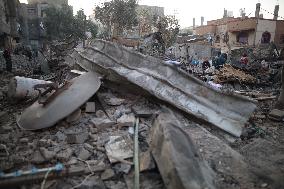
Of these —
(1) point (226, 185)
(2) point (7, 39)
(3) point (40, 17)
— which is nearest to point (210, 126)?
(1) point (226, 185)

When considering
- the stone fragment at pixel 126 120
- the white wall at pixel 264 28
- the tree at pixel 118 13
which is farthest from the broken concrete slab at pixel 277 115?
the white wall at pixel 264 28

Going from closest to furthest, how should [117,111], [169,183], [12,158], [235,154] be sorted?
[169,183] < [12,158] < [235,154] < [117,111]

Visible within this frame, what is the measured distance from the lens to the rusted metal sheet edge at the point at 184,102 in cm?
474

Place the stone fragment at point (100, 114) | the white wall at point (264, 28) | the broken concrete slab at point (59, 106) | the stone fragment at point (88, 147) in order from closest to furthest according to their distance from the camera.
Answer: the stone fragment at point (88, 147) < the broken concrete slab at point (59, 106) < the stone fragment at point (100, 114) < the white wall at point (264, 28)

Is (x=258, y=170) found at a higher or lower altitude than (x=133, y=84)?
lower

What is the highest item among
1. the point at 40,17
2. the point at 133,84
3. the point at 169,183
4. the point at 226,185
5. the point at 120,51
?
the point at 40,17

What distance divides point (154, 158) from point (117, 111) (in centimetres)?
193

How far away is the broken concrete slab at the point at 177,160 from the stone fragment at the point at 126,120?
1063mm

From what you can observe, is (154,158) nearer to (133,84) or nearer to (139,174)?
(139,174)

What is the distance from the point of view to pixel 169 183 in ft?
9.68

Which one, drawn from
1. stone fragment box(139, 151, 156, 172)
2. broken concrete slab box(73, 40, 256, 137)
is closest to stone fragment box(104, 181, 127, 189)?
stone fragment box(139, 151, 156, 172)

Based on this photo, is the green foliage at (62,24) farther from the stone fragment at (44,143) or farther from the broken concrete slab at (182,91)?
the stone fragment at (44,143)

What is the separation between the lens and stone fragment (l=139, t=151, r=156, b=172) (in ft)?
Result: 11.2

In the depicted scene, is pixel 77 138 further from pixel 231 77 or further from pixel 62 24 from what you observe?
pixel 62 24
